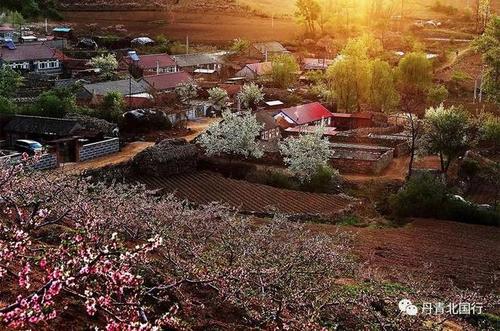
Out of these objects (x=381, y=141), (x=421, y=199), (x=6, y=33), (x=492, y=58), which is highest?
(x=492, y=58)

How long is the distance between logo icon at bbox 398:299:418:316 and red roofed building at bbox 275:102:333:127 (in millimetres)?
27913

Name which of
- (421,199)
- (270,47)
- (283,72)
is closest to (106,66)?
(283,72)

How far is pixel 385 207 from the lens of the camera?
25.1 meters

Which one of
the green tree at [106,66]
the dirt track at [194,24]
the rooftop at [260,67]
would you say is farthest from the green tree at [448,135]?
the dirt track at [194,24]

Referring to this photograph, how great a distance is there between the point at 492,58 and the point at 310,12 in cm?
3541

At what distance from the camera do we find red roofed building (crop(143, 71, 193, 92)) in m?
42.0

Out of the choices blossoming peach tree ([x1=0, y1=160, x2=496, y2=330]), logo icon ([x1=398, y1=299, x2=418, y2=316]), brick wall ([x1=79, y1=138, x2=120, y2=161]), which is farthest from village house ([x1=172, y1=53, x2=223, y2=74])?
logo icon ([x1=398, y1=299, x2=418, y2=316])

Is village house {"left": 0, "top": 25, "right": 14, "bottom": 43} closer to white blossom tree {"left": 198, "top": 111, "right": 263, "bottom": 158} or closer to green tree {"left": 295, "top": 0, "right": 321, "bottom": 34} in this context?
green tree {"left": 295, "top": 0, "right": 321, "bottom": 34}

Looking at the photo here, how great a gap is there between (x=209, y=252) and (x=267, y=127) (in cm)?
2409

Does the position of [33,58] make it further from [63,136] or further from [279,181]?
[279,181]

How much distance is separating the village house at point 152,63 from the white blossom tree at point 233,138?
2094 centimetres

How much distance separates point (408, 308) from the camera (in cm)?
908

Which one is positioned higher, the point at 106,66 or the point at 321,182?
the point at 106,66

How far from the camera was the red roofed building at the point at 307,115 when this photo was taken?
123ft
